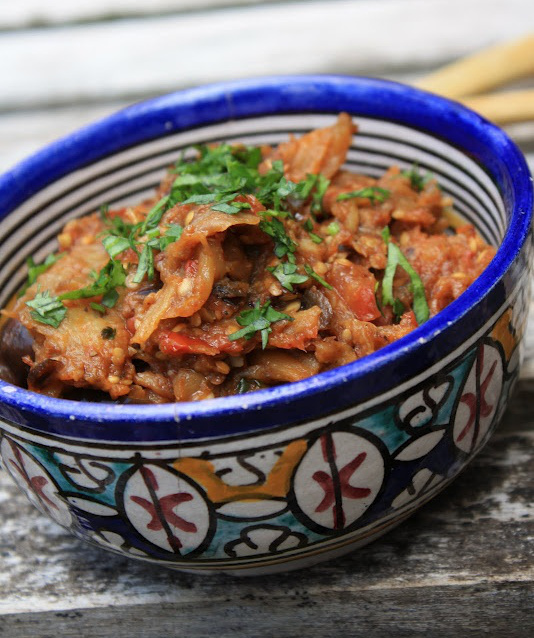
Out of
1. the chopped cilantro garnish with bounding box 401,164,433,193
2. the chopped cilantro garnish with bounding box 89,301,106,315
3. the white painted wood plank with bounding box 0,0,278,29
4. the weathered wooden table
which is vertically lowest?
the weathered wooden table

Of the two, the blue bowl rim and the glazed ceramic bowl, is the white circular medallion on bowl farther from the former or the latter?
the blue bowl rim

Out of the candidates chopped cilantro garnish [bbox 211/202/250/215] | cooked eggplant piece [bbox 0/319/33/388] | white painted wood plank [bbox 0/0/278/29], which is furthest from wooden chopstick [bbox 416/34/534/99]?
white painted wood plank [bbox 0/0/278/29]

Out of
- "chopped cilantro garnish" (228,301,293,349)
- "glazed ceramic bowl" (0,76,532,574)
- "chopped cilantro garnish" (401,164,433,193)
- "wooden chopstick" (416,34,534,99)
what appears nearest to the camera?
"glazed ceramic bowl" (0,76,532,574)

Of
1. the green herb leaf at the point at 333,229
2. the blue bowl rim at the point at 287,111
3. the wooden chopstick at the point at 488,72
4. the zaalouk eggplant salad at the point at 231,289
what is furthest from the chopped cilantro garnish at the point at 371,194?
the wooden chopstick at the point at 488,72

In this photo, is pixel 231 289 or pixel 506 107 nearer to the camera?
pixel 231 289

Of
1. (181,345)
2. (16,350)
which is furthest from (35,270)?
(181,345)

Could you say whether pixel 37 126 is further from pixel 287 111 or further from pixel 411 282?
pixel 411 282

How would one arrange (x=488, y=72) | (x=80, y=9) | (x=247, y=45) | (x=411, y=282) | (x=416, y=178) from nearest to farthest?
(x=411, y=282), (x=416, y=178), (x=488, y=72), (x=247, y=45), (x=80, y=9)
